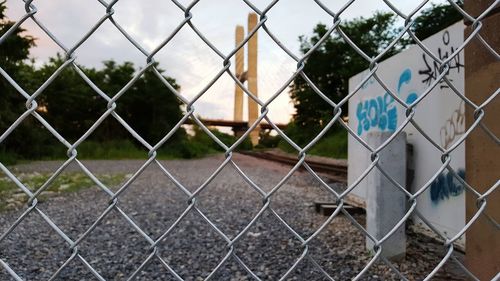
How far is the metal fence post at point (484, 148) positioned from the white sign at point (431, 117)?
1.74m

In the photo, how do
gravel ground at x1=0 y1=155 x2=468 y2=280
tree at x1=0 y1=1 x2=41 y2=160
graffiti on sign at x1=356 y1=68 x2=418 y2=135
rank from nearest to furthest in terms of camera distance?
gravel ground at x1=0 y1=155 x2=468 y2=280
graffiti on sign at x1=356 y1=68 x2=418 y2=135
tree at x1=0 y1=1 x2=41 y2=160

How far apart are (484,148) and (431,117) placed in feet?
9.30

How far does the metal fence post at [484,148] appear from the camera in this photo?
1416mm

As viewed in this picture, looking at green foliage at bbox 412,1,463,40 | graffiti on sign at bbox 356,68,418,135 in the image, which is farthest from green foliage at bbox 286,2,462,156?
graffiti on sign at bbox 356,68,418,135

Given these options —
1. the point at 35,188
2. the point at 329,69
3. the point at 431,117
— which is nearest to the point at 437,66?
the point at 431,117

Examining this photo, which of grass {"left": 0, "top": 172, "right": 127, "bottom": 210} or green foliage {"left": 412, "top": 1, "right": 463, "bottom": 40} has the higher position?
green foliage {"left": 412, "top": 1, "right": 463, "bottom": 40}

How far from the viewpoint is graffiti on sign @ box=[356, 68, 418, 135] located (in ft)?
15.1

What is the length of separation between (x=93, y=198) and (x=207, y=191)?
1.76 meters

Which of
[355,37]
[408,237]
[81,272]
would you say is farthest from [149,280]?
[355,37]

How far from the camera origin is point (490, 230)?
1463 mm

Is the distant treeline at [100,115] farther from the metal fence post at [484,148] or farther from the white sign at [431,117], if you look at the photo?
the metal fence post at [484,148]

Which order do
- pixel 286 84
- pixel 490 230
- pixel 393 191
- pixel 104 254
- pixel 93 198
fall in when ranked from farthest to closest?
pixel 93 198
pixel 393 191
pixel 104 254
pixel 490 230
pixel 286 84

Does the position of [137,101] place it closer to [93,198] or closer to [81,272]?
[93,198]

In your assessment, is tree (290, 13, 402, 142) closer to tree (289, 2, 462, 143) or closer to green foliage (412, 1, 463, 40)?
tree (289, 2, 462, 143)
